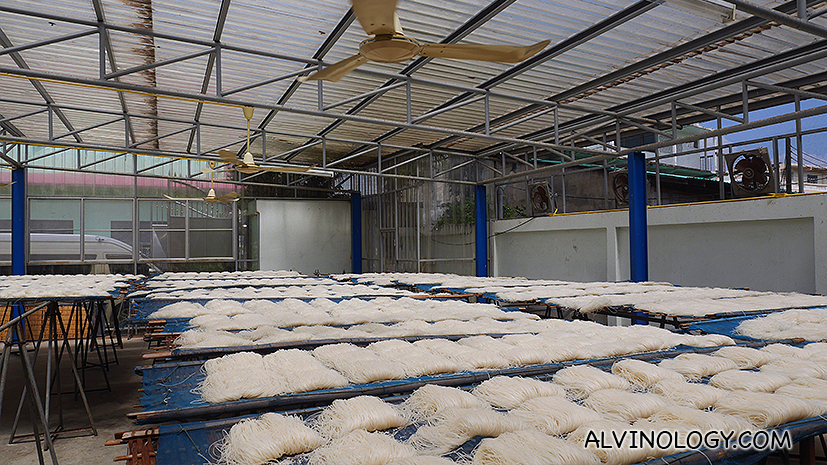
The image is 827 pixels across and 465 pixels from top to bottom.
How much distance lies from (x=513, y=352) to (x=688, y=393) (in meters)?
1.00

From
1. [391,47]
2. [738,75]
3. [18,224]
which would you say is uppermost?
[738,75]

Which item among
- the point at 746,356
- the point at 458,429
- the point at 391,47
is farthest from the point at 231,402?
the point at 746,356

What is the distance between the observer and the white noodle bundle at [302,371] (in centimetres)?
253

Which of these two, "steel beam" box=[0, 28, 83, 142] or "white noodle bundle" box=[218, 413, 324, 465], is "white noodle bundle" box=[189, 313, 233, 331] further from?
"steel beam" box=[0, 28, 83, 142]

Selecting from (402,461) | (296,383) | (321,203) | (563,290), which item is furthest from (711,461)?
(321,203)

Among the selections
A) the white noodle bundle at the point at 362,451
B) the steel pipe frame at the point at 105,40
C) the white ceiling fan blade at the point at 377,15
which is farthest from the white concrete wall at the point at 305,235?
the white noodle bundle at the point at 362,451

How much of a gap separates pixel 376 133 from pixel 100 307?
6416 mm

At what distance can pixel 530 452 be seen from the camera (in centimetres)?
171

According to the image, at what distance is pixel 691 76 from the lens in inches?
304

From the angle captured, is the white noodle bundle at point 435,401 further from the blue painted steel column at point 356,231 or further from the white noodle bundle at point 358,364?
the blue painted steel column at point 356,231

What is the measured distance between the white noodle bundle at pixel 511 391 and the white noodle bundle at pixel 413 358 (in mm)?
337

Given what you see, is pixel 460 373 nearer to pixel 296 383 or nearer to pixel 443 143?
pixel 296 383

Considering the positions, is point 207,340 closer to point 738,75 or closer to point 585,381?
point 585,381

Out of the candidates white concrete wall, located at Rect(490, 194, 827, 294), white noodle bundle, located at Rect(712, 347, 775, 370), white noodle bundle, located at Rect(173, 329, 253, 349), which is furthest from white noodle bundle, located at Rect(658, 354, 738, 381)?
white concrete wall, located at Rect(490, 194, 827, 294)
